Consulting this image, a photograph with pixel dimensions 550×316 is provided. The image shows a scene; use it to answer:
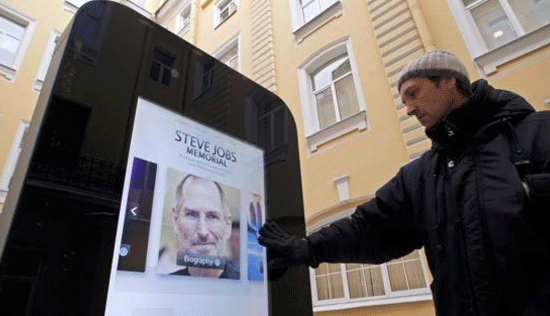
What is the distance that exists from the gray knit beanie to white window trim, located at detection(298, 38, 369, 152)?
11.8 ft

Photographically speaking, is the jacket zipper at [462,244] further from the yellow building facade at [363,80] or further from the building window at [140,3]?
the building window at [140,3]

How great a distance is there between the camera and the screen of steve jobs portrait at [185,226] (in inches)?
26.7

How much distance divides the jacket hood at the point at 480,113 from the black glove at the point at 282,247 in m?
0.60

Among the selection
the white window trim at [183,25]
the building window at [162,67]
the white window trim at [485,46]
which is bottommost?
the building window at [162,67]

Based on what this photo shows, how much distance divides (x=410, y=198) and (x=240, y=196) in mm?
627

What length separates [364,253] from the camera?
3.63 feet

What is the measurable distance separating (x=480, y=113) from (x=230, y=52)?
25.2 feet

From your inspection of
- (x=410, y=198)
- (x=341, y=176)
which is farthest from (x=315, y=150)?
(x=410, y=198)

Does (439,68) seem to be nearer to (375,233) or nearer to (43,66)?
(375,233)

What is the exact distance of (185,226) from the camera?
784mm

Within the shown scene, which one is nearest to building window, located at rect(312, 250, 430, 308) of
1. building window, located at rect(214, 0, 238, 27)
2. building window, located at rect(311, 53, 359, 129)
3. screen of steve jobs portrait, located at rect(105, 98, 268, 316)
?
building window, located at rect(311, 53, 359, 129)

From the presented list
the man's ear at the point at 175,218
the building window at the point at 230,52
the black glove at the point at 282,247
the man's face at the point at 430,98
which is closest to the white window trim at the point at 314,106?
the building window at the point at 230,52

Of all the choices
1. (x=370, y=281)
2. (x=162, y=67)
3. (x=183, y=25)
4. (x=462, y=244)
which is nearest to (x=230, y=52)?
(x=183, y=25)

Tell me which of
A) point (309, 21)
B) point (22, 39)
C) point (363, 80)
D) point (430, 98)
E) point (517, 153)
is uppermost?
point (22, 39)
